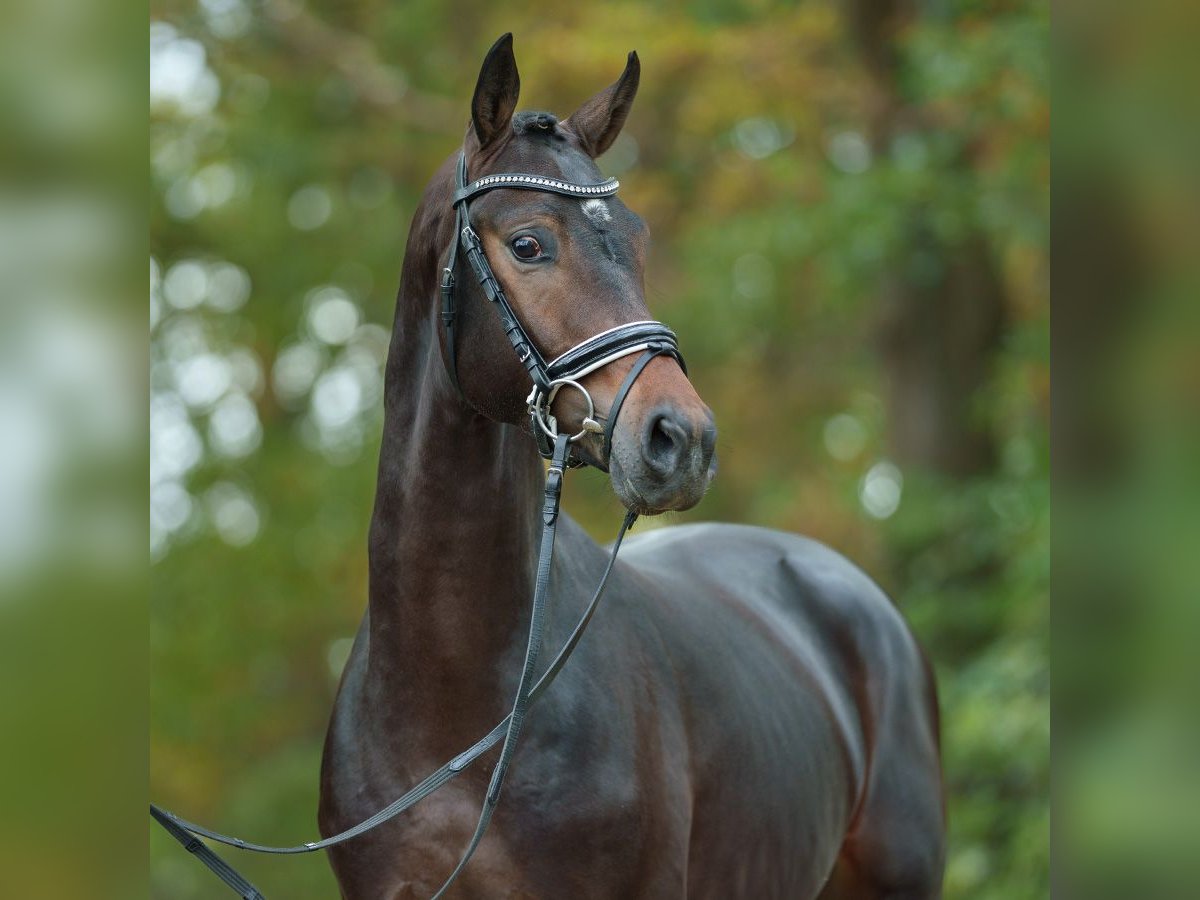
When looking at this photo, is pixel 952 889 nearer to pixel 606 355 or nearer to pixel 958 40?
pixel 958 40

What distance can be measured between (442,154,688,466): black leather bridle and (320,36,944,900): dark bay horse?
2 centimetres

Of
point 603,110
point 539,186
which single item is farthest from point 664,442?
point 603,110

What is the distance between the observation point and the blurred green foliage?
31.3ft

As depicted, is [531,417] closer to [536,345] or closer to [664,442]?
[536,345]

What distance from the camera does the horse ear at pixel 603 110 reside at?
3.24 metres

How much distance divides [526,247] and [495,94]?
0.37m

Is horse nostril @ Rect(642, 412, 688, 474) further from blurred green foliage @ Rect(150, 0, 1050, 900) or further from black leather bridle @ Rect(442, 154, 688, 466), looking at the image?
blurred green foliage @ Rect(150, 0, 1050, 900)

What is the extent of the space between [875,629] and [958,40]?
550 cm

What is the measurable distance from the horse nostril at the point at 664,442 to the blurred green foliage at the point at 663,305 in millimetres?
6111

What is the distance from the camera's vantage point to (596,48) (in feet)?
35.3

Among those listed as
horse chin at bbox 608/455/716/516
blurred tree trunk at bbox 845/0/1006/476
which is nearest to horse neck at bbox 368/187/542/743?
horse chin at bbox 608/455/716/516

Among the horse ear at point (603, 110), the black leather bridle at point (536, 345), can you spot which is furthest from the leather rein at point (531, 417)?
the horse ear at point (603, 110)

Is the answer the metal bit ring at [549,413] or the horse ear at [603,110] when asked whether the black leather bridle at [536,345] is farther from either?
the horse ear at [603,110]
